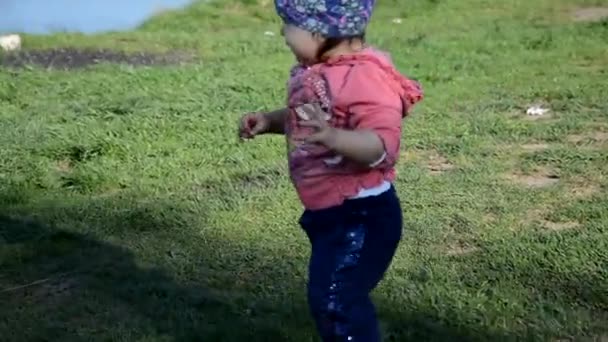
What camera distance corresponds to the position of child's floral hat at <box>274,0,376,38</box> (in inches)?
108

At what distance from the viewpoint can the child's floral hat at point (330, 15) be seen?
2.74 metres

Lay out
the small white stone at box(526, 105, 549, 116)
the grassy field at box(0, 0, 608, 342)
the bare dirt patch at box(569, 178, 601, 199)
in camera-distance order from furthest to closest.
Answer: the small white stone at box(526, 105, 549, 116), the bare dirt patch at box(569, 178, 601, 199), the grassy field at box(0, 0, 608, 342)

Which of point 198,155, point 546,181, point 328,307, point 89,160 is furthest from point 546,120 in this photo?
point 328,307

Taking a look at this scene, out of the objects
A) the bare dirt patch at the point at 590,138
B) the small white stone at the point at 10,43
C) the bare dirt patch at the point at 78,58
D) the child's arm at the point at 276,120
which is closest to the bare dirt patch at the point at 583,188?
the bare dirt patch at the point at 590,138

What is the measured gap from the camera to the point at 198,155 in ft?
19.3

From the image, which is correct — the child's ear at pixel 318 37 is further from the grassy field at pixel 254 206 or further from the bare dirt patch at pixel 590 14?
the bare dirt patch at pixel 590 14

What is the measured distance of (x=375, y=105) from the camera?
2684 millimetres

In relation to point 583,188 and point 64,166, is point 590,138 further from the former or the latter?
point 64,166

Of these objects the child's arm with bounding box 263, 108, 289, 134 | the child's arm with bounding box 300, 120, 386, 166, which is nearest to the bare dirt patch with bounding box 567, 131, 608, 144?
the child's arm with bounding box 263, 108, 289, 134

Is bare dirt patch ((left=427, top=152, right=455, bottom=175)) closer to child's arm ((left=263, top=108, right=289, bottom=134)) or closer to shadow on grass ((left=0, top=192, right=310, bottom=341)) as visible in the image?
shadow on grass ((left=0, top=192, right=310, bottom=341))

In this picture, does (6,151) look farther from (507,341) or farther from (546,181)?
(507,341)

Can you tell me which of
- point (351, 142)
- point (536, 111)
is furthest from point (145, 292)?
point (536, 111)

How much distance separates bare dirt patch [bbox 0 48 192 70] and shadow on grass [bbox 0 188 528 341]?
4168 millimetres

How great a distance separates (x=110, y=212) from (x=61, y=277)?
738 millimetres
